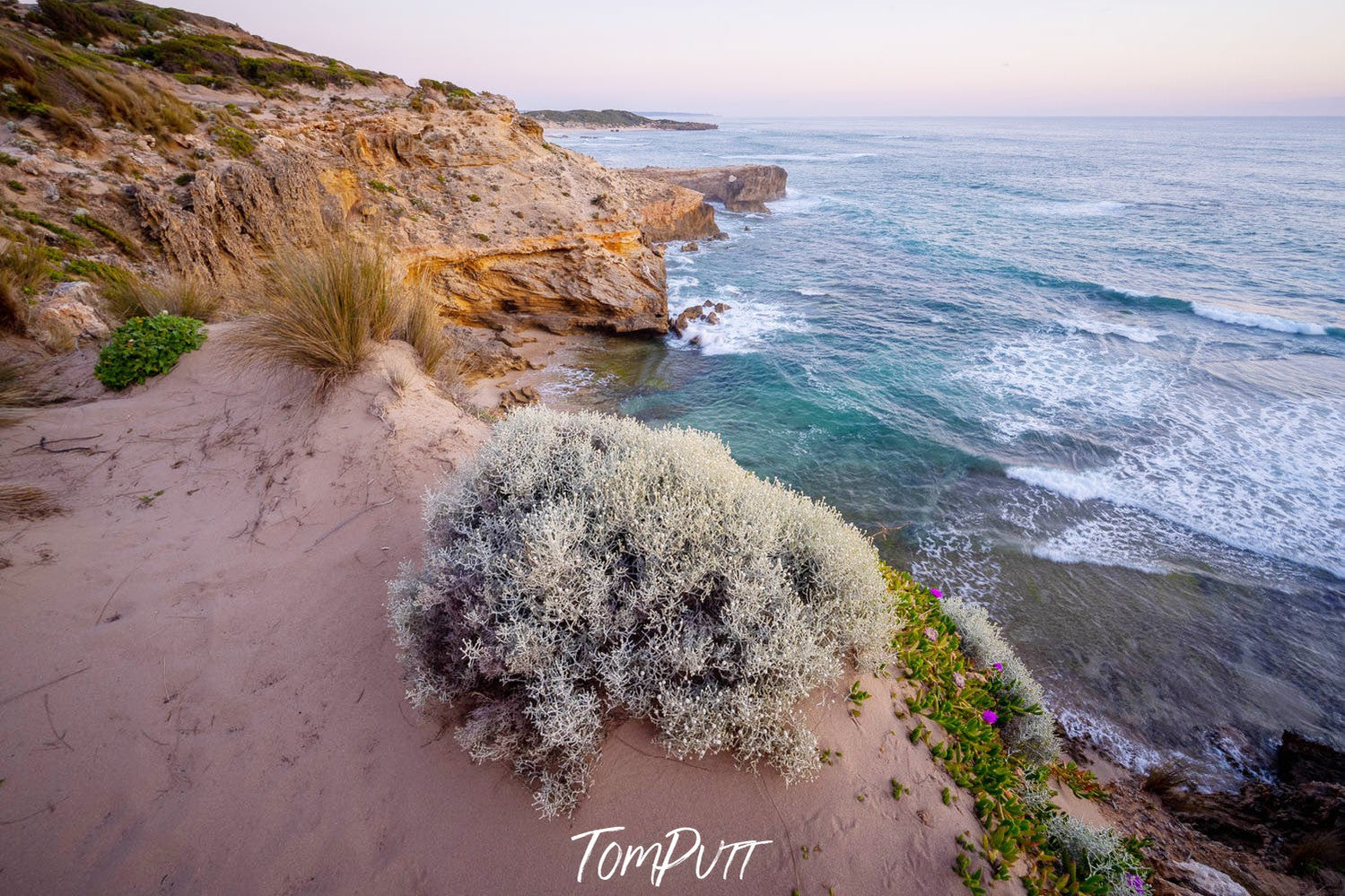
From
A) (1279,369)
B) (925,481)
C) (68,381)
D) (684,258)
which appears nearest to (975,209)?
(684,258)

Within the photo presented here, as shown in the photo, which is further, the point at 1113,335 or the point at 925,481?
the point at 1113,335

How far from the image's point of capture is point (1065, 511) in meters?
9.21

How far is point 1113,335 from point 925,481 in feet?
40.5

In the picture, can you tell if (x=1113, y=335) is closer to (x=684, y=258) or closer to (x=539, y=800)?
(x=684, y=258)

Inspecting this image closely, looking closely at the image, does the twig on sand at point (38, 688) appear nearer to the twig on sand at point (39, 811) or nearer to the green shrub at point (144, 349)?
the twig on sand at point (39, 811)

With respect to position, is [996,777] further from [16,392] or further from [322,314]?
[16,392]

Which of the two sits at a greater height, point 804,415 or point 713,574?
point 713,574

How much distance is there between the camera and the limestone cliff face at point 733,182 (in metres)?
38.8

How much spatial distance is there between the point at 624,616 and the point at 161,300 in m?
8.59

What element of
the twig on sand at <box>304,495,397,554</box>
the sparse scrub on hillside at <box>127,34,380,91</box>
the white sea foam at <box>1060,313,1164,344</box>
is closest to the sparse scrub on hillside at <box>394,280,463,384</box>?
the twig on sand at <box>304,495,397,554</box>

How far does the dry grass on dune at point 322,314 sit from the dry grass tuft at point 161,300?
1643mm

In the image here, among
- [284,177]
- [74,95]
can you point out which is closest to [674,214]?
[284,177]

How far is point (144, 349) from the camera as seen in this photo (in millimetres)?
5922

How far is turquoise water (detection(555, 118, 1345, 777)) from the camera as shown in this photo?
267 inches
